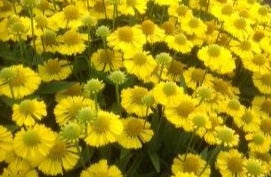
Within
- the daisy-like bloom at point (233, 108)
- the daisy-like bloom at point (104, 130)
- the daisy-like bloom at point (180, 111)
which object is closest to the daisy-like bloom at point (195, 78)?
the daisy-like bloom at point (233, 108)

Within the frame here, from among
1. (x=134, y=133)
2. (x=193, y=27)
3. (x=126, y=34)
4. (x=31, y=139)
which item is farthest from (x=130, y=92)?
(x=193, y=27)

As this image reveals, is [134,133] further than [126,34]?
No

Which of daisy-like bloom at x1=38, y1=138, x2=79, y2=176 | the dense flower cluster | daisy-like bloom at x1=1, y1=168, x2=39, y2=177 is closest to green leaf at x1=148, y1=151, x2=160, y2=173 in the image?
the dense flower cluster

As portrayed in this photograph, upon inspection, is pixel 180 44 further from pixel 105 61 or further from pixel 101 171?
pixel 101 171

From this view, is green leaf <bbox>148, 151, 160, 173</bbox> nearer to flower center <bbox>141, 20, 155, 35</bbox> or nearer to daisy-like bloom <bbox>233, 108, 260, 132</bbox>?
daisy-like bloom <bbox>233, 108, 260, 132</bbox>

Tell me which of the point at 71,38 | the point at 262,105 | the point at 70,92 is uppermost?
the point at 71,38

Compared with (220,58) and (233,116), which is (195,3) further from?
(233,116)

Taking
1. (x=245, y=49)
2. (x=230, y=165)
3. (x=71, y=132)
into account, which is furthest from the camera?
(x=245, y=49)
